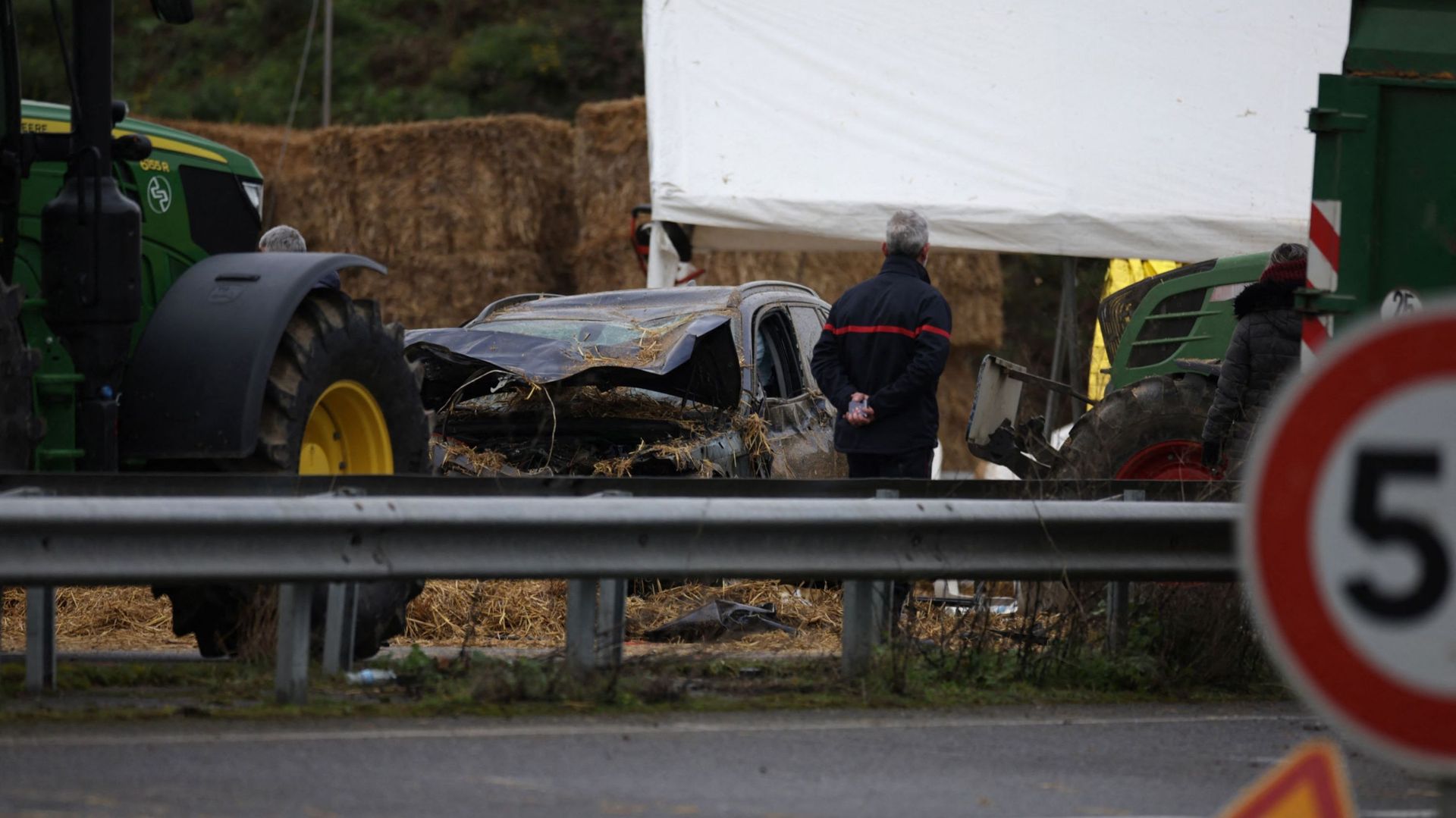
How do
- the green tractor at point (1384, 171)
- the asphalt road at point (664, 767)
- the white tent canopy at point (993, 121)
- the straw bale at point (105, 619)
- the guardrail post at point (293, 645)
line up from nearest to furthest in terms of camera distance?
the asphalt road at point (664, 767)
the guardrail post at point (293, 645)
the green tractor at point (1384, 171)
the straw bale at point (105, 619)
the white tent canopy at point (993, 121)

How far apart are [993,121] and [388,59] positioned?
16.9 m

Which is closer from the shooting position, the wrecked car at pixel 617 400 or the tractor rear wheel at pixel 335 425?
the tractor rear wheel at pixel 335 425

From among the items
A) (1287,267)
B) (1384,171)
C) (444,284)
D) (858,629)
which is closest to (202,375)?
(858,629)

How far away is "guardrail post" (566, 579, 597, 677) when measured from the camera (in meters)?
6.25

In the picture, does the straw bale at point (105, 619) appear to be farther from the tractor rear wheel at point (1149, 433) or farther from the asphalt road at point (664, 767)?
the tractor rear wheel at point (1149, 433)

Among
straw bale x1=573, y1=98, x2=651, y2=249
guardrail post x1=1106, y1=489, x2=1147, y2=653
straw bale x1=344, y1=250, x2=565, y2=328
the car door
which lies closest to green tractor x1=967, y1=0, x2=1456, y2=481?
guardrail post x1=1106, y1=489, x2=1147, y2=653

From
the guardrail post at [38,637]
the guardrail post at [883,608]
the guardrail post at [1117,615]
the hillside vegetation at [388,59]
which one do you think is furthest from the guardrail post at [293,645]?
the hillside vegetation at [388,59]

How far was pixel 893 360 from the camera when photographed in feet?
30.6

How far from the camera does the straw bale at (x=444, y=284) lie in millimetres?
18188

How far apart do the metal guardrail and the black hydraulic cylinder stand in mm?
1057

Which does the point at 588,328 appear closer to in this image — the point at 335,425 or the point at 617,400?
the point at 617,400

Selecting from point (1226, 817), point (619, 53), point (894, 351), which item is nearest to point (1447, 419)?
point (1226, 817)

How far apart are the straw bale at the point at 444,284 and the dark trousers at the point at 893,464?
356 inches

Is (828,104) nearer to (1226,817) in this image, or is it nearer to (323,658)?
(323,658)
